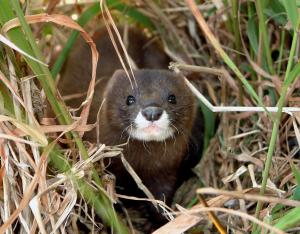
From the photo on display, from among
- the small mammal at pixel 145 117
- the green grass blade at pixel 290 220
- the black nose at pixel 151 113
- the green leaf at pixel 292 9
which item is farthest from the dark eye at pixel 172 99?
the green grass blade at pixel 290 220

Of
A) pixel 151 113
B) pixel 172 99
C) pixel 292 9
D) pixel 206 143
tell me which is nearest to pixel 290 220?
pixel 292 9

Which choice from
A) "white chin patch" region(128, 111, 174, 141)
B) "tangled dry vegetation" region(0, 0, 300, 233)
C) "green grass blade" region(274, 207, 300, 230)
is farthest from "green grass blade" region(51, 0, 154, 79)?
"green grass blade" region(274, 207, 300, 230)

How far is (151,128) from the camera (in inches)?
106

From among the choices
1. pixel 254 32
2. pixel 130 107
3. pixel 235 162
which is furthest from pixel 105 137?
pixel 254 32

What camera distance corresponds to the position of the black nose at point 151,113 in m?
2.66

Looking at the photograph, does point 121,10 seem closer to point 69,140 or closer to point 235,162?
point 235,162

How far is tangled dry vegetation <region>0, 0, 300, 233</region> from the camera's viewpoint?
7.11 ft

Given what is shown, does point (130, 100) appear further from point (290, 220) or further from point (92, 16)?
point (290, 220)

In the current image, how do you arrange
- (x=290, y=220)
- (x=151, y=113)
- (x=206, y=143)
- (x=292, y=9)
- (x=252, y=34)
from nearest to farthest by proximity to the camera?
(x=290, y=220), (x=292, y=9), (x=151, y=113), (x=252, y=34), (x=206, y=143)

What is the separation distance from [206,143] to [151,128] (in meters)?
0.86

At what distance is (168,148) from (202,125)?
508 millimetres

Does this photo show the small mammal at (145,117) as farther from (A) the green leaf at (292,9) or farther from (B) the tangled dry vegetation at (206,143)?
(A) the green leaf at (292,9)

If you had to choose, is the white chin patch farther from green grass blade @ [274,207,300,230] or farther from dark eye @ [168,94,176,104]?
green grass blade @ [274,207,300,230]

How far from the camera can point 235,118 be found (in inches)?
129
